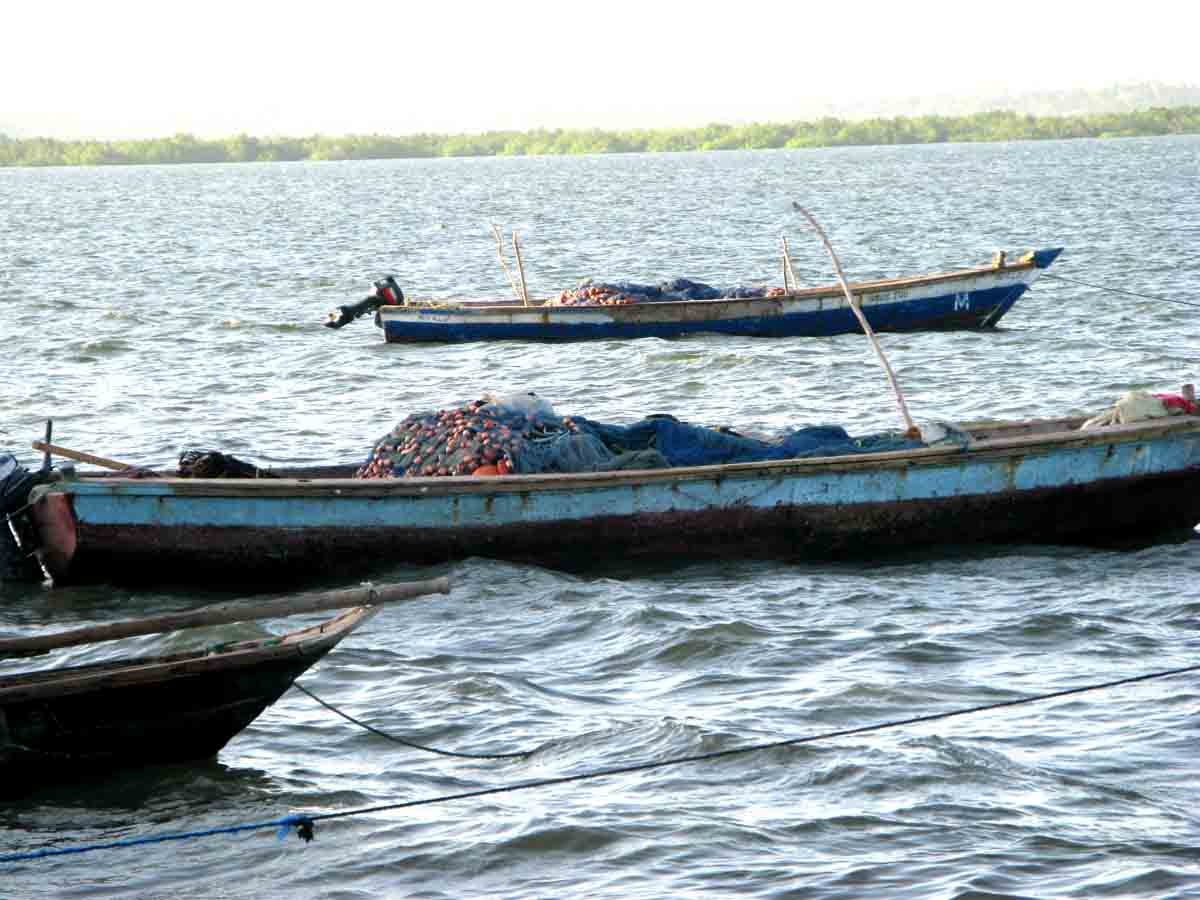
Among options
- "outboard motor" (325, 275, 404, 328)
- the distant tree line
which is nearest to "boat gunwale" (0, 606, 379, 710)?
"outboard motor" (325, 275, 404, 328)

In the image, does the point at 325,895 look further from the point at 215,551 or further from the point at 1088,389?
the point at 1088,389

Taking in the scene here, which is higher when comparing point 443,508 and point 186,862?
point 443,508

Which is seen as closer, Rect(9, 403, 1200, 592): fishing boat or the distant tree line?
Rect(9, 403, 1200, 592): fishing boat

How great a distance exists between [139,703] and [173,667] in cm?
34

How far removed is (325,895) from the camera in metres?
7.35

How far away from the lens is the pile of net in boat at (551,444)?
1224cm

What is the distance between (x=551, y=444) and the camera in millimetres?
12352

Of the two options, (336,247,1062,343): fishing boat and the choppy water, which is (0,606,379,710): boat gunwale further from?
(336,247,1062,343): fishing boat

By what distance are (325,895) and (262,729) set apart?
207cm

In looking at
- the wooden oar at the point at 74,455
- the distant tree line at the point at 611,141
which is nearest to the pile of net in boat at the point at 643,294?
the wooden oar at the point at 74,455

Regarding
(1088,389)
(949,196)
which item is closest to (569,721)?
(1088,389)

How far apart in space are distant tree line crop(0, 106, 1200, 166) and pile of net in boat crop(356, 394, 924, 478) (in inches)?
4140

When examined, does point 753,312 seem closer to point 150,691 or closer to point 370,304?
point 370,304

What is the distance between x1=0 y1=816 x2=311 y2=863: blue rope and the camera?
7.45 meters
